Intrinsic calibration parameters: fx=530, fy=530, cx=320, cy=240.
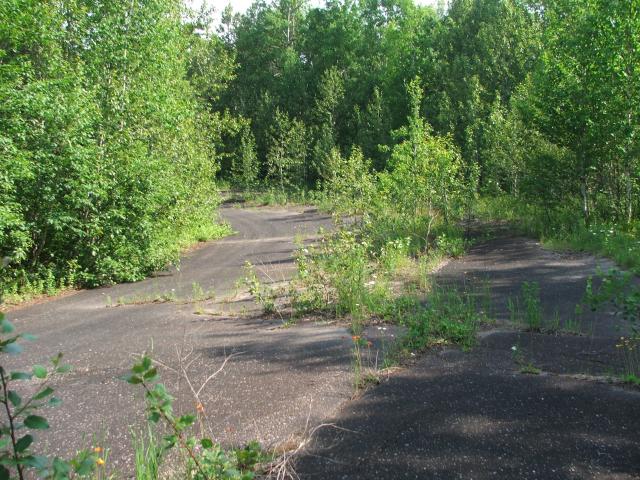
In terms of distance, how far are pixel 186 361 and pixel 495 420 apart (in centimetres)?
314

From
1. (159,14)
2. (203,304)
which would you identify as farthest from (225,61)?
(203,304)

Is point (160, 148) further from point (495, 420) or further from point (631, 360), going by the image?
point (495, 420)

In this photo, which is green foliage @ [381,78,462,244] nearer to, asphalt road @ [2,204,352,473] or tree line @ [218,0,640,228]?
tree line @ [218,0,640,228]

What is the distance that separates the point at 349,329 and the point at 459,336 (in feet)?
4.63

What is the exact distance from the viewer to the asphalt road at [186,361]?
3.75 metres

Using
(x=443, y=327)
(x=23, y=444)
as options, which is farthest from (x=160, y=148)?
(x=23, y=444)

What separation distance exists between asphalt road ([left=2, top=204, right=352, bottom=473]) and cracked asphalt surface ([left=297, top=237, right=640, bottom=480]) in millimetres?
461

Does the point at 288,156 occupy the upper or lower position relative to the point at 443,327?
upper

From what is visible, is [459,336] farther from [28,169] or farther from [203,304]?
[28,169]

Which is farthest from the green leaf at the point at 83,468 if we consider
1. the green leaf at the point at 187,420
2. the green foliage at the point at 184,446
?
the green leaf at the point at 187,420

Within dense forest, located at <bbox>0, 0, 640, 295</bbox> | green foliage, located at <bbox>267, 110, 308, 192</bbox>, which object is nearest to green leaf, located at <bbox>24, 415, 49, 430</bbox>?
dense forest, located at <bbox>0, 0, 640, 295</bbox>

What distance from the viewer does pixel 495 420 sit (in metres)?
3.46

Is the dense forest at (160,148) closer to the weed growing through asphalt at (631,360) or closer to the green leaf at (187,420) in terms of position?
the green leaf at (187,420)

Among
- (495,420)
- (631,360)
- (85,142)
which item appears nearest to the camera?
(495,420)
